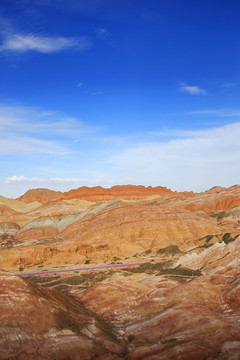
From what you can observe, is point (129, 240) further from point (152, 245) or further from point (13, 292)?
point (13, 292)

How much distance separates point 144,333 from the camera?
40.0 ft

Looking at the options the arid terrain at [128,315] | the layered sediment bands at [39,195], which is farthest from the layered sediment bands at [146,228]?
the layered sediment bands at [39,195]

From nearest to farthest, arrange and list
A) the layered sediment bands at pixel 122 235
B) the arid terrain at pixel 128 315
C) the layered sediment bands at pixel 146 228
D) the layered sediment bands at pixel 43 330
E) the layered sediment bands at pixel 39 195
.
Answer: the layered sediment bands at pixel 43 330
the arid terrain at pixel 128 315
the layered sediment bands at pixel 122 235
the layered sediment bands at pixel 146 228
the layered sediment bands at pixel 39 195

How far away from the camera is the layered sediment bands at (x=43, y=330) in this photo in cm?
955

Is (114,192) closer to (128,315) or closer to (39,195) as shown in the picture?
(39,195)

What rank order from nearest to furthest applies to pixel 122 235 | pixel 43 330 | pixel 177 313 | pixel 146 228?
pixel 43 330 < pixel 177 313 < pixel 122 235 < pixel 146 228

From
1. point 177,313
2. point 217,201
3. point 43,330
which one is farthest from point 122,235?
point 217,201

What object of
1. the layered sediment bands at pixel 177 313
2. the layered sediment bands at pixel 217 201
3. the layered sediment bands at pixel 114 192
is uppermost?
the layered sediment bands at pixel 114 192

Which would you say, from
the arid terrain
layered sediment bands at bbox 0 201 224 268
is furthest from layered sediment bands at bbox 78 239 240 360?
layered sediment bands at bbox 0 201 224 268

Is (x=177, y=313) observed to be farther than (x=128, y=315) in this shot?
No

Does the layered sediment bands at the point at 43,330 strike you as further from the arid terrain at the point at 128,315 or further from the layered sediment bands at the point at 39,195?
the layered sediment bands at the point at 39,195

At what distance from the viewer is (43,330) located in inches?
408

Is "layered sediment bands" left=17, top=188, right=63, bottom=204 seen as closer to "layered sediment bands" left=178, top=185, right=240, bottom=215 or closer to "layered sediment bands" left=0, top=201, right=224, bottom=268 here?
"layered sediment bands" left=178, top=185, right=240, bottom=215

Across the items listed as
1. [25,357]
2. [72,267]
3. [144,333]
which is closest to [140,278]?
[144,333]
